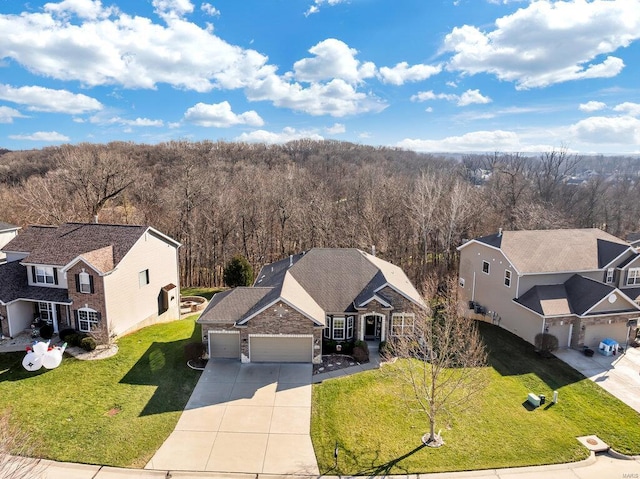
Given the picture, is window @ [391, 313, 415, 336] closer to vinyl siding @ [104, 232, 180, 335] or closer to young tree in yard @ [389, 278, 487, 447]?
young tree in yard @ [389, 278, 487, 447]

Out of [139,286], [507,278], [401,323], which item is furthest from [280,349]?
[507,278]

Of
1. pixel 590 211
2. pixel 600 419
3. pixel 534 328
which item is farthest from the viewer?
pixel 590 211

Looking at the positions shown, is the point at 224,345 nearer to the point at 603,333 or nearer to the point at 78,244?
the point at 78,244

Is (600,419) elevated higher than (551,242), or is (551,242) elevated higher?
(551,242)

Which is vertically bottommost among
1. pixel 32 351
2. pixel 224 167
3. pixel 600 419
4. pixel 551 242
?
pixel 600 419

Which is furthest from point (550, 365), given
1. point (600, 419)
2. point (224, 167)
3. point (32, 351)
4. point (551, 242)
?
point (224, 167)

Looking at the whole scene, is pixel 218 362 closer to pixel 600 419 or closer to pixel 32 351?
pixel 32 351
